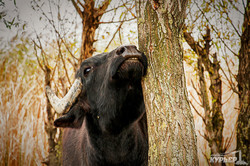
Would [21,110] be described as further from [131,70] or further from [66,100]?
[131,70]

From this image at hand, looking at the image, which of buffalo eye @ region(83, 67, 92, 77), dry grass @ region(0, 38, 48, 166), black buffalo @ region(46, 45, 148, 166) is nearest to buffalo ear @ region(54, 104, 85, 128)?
black buffalo @ region(46, 45, 148, 166)

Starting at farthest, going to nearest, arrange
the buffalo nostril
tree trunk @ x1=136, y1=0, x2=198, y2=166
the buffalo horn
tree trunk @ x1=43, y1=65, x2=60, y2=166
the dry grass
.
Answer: the dry grass, tree trunk @ x1=43, y1=65, x2=60, y2=166, the buffalo horn, the buffalo nostril, tree trunk @ x1=136, y1=0, x2=198, y2=166

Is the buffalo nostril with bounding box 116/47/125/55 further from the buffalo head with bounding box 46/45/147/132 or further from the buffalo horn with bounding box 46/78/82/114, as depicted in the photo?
the buffalo horn with bounding box 46/78/82/114

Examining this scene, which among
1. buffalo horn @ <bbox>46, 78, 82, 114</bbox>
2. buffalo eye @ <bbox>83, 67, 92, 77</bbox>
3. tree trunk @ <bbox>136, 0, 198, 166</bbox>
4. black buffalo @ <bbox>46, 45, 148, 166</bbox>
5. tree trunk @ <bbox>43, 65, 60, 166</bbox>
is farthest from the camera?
tree trunk @ <bbox>43, 65, 60, 166</bbox>

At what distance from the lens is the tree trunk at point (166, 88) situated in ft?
6.07

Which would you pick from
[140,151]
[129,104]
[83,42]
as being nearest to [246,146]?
[140,151]

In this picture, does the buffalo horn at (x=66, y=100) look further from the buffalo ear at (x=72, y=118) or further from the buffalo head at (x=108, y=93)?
the buffalo ear at (x=72, y=118)

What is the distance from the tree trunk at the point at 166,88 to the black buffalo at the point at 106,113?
1.29 ft

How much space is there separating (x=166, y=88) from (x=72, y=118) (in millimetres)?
1513

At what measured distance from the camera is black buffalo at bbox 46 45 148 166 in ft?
8.09

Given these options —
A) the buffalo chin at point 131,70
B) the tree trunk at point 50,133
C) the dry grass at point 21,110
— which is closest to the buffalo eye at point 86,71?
the buffalo chin at point 131,70

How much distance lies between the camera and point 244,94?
381cm

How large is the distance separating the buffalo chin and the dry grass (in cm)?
428

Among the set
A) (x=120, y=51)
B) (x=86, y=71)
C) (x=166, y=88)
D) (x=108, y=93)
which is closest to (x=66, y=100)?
(x=86, y=71)
